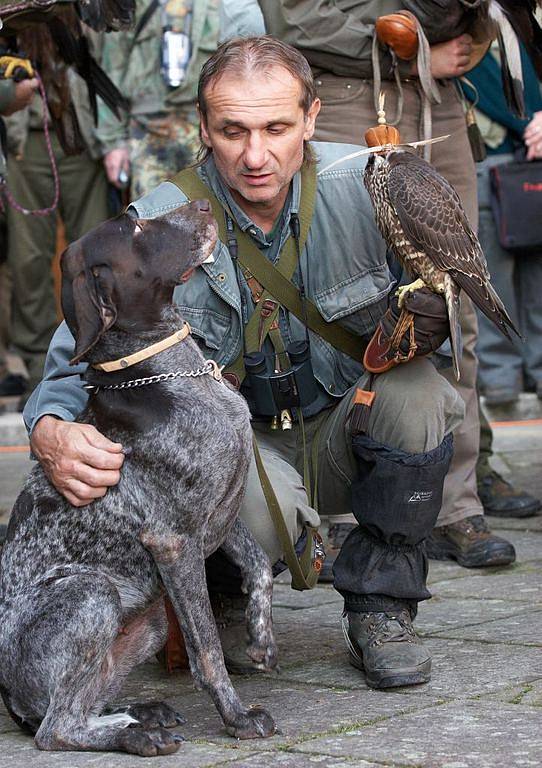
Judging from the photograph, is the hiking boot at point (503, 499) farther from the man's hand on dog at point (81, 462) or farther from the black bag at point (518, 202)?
the man's hand on dog at point (81, 462)

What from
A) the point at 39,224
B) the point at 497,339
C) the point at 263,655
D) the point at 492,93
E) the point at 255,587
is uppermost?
the point at 255,587

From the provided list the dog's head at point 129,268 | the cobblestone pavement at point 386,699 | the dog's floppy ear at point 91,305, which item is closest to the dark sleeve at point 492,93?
the cobblestone pavement at point 386,699

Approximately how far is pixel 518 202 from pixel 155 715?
16.9 ft

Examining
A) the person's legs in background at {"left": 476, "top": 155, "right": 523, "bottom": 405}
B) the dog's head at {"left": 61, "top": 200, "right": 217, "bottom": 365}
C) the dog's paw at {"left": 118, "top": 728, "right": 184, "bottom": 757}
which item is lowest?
the person's legs in background at {"left": 476, "top": 155, "right": 523, "bottom": 405}

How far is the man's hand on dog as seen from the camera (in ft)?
11.6

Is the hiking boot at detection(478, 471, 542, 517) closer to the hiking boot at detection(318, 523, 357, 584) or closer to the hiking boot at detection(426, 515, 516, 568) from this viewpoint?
the hiking boot at detection(426, 515, 516, 568)

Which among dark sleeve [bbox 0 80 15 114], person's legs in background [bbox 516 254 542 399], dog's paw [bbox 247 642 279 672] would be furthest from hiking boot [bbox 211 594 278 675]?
person's legs in background [bbox 516 254 542 399]

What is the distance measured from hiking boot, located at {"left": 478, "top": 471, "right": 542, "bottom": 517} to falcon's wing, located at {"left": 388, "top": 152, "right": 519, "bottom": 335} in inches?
95.1

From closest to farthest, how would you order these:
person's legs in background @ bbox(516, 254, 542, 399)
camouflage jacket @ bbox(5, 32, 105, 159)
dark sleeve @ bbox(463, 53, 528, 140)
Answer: dark sleeve @ bbox(463, 53, 528, 140) < camouflage jacket @ bbox(5, 32, 105, 159) < person's legs in background @ bbox(516, 254, 542, 399)

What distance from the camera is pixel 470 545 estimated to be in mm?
5516

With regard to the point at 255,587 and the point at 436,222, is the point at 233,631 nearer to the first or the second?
the point at 255,587

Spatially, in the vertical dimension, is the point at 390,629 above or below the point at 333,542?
above

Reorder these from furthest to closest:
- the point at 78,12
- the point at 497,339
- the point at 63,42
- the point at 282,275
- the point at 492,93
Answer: the point at 497,339 → the point at 492,93 → the point at 63,42 → the point at 78,12 → the point at 282,275

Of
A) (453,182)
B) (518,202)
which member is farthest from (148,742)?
(518,202)
